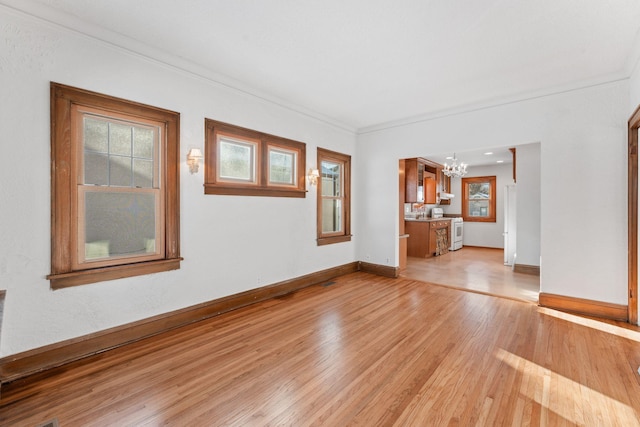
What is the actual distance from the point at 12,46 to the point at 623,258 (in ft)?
21.2

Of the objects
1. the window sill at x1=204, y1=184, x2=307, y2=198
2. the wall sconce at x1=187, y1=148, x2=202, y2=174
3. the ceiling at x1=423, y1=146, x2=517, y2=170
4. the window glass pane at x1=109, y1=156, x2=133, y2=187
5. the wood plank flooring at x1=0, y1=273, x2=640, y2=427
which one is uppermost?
the ceiling at x1=423, y1=146, x2=517, y2=170

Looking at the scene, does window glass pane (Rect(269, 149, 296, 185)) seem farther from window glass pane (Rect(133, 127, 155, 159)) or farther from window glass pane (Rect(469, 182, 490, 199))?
window glass pane (Rect(469, 182, 490, 199))

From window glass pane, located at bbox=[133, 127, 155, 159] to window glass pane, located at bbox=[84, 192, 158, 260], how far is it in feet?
1.41

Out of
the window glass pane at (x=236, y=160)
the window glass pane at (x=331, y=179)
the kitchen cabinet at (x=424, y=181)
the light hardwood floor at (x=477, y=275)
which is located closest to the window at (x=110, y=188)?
the window glass pane at (x=236, y=160)

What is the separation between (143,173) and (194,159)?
54 cm

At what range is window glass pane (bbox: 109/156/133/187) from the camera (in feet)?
9.39

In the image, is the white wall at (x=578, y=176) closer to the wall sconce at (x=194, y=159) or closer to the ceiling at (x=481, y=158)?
the ceiling at (x=481, y=158)

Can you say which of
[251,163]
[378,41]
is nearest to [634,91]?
[378,41]

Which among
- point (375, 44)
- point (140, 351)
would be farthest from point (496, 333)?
point (140, 351)

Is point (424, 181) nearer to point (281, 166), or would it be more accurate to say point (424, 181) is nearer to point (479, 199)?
point (479, 199)

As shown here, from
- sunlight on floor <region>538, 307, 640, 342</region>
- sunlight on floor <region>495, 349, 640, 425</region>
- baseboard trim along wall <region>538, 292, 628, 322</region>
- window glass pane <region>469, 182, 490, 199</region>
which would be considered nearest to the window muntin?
sunlight on floor <region>495, 349, 640, 425</region>

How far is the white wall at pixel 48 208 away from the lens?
2.32m

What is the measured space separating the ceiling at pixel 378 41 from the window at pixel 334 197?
1.64 meters

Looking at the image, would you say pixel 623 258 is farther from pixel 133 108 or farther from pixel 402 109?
pixel 133 108
